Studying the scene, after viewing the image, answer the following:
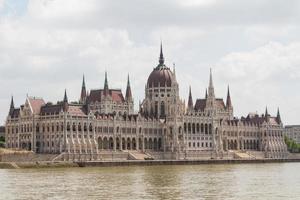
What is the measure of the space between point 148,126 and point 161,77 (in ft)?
52.1

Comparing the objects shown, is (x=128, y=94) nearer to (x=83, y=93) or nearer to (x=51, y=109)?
(x=83, y=93)

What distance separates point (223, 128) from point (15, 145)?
5415 centimetres

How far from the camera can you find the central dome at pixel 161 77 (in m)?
164

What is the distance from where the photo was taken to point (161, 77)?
165125 mm

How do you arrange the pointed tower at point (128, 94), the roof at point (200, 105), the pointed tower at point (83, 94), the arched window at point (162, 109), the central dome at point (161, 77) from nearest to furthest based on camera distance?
the arched window at point (162, 109)
the pointed tower at point (83, 94)
the central dome at point (161, 77)
the pointed tower at point (128, 94)
the roof at point (200, 105)

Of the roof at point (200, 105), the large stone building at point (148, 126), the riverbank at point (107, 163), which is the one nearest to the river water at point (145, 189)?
the riverbank at point (107, 163)

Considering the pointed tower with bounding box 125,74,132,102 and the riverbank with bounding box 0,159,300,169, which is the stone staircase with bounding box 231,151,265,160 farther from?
the pointed tower with bounding box 125,74,132,102

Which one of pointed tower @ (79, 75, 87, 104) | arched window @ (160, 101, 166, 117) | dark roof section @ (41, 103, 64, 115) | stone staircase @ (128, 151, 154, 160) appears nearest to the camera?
dark roof section @ (41, 103, 64, 115)

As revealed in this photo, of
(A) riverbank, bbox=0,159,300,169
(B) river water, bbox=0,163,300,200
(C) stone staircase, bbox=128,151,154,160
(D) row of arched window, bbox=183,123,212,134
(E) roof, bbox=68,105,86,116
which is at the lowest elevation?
(B) river water, bbox=0,163,300,200

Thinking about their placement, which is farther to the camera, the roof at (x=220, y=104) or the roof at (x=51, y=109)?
the roof at (x=220, y=104)

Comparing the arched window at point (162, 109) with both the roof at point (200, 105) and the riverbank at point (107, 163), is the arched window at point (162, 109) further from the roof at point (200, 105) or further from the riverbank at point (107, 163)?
the riverbank at point (107, 163)

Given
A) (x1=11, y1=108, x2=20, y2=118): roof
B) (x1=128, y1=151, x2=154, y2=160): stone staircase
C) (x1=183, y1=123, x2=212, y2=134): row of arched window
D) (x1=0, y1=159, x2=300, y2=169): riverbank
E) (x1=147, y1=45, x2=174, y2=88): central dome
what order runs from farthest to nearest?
1. (x1=147, y1=45, x2=174, y2=88): central dome
2. (x1=183, y1=123, x2=212, y2=134): row of arched window
3. (x1=11, y1=108, x2=20, y2=118): roof
4. (x1=128, y1=151, x2=154, y2=160): stone staircase
5. (x1=0, y1=159, x2=300, y2=169): riverbank

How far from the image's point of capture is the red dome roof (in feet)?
538

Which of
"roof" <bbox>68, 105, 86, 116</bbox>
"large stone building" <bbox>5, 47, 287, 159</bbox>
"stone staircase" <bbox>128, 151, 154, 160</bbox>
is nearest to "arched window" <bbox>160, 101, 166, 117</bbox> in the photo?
"large stone building" <bbox>5, 47, 287, 159</bbox>
